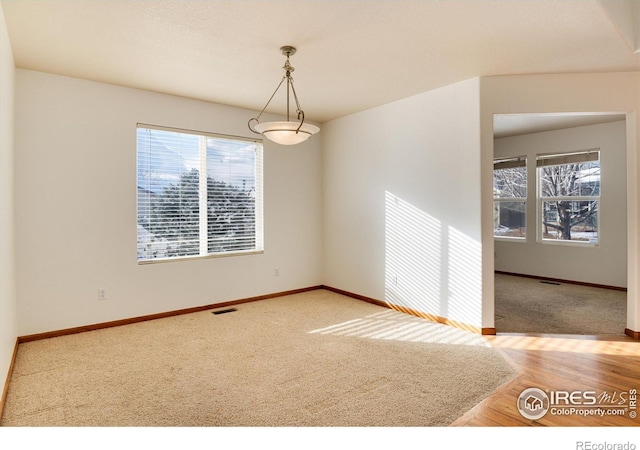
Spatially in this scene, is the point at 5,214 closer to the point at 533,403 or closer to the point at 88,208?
the point at 88,208

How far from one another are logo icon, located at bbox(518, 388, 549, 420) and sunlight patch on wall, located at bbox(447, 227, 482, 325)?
4.07 ft

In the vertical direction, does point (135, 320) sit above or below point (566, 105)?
below

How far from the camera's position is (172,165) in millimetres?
4355

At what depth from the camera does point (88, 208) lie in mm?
3762

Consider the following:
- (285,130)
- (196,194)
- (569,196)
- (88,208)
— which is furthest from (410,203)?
(569,196)

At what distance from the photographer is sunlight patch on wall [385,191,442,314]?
4.15m

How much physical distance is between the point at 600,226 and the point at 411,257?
373cm

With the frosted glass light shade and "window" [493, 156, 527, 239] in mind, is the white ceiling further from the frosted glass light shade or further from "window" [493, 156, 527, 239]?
"window" [493, 156, 527, 239]

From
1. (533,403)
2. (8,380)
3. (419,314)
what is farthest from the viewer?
(419,314)

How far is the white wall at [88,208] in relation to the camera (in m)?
3.46

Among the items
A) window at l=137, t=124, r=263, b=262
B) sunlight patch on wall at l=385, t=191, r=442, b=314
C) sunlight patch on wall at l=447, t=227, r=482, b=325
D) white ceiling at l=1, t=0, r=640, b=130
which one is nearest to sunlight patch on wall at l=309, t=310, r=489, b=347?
sunlight patch on wall at l=447, t=227, r=482, b=325

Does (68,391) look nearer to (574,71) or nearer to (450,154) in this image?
(450,154)

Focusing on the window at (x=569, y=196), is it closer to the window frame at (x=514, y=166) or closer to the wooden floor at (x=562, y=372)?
the window frame at (x=514, y=166)
